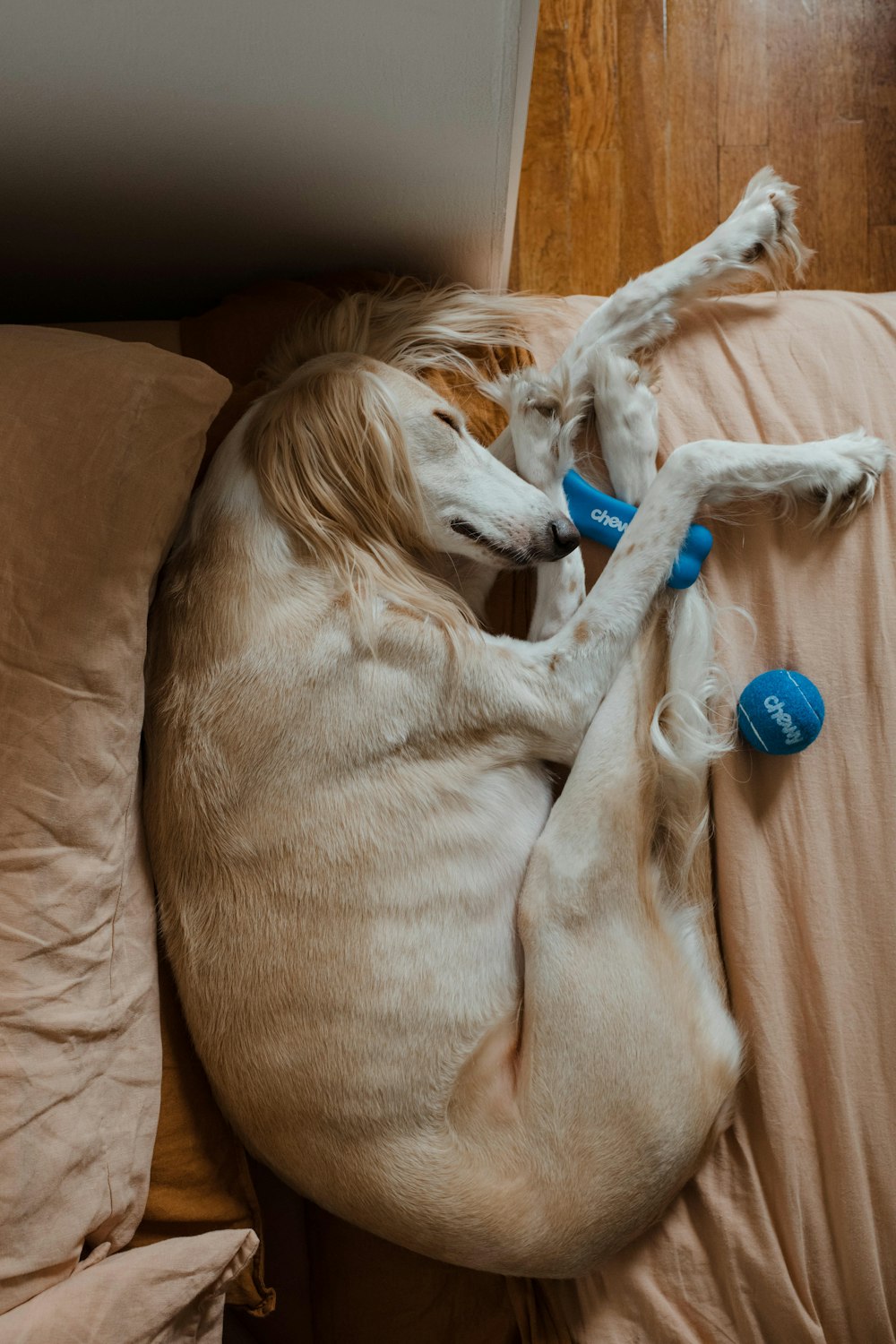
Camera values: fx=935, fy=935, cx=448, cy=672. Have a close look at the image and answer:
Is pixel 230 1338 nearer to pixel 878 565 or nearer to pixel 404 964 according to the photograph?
pixel 404 964

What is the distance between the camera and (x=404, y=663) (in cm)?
146

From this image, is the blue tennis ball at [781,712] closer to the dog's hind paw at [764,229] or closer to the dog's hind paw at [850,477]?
the dog's hind paw at [850,477]

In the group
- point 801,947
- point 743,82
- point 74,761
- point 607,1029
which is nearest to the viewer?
point 74,761

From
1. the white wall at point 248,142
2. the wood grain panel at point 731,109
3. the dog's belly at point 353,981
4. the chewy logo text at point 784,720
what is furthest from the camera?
the wood grain panel at point 731,109

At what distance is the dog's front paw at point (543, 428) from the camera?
5.34ft

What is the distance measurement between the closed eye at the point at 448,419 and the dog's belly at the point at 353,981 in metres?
0.58

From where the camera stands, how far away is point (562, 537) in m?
1.49

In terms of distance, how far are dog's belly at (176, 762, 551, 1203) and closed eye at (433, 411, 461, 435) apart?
58 cm

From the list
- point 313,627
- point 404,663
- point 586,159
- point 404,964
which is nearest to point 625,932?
point 404,964

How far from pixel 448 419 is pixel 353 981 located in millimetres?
914

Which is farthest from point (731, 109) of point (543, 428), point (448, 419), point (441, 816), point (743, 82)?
point (441, 816)

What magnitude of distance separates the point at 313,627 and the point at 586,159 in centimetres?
154

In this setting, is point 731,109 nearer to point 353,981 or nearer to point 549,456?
point 549,456

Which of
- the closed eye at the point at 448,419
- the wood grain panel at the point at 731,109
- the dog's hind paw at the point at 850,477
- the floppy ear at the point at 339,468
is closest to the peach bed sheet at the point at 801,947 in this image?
the dog's hind paw at the point at 850,477
